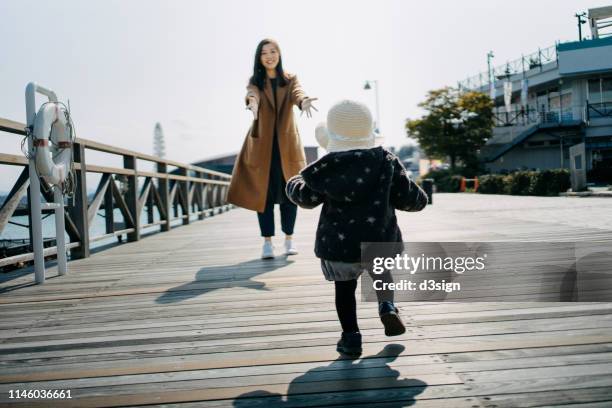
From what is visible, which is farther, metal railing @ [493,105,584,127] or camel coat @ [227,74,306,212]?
metal railing @ [493,105,584,127]

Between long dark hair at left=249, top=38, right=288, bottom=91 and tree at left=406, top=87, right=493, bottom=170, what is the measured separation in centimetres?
3235

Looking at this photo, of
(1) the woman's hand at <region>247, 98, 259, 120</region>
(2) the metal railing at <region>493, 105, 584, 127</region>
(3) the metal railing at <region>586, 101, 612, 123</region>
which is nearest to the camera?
(1) the woman's hand at <region>247, 98, 259, 120</region>

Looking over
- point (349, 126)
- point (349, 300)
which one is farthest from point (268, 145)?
point (349, 300)

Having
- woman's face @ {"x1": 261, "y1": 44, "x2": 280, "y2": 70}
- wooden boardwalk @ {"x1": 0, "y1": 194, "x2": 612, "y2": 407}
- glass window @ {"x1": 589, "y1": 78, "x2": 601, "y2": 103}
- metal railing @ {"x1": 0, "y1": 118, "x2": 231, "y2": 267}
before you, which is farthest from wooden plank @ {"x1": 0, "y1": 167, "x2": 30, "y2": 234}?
glass window @ {"x1": 589, "y1": 78, "x2": 601, "y2": 103}

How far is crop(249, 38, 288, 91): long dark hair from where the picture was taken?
13.9 ft

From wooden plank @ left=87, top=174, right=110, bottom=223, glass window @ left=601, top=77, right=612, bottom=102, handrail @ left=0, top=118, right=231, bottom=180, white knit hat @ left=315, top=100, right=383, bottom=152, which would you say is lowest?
wooden plank @ left=87, top=174, right=110, bottom=223

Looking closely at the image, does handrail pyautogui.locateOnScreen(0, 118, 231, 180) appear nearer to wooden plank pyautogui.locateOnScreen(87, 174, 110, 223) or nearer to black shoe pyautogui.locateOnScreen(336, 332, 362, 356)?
wooden plank pyautogui.locateOnScreen(87, 174, 110, 223)

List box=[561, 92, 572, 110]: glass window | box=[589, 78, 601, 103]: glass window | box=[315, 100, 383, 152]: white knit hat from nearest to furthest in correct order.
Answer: box=[315, 100, 383, 152]: white knit hat < box=[589, 78, 601, 103]: glass window < box=[561, 92, 572, 110]: glass window

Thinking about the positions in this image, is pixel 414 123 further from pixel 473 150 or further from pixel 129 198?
pixel 129 198

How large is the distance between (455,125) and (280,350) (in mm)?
36210

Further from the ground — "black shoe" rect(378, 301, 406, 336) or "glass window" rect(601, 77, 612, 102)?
"glass window" rect(601, 77, 612, 102)

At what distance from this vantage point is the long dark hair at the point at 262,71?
4.25 m

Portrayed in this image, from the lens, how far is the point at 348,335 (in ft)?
6.14

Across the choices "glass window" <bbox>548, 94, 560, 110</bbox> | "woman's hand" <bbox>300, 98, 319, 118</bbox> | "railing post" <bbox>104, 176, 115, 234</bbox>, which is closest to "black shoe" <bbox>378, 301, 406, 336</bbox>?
"woman's hand" <bbox>300, 98, 319, 118</bbox>
